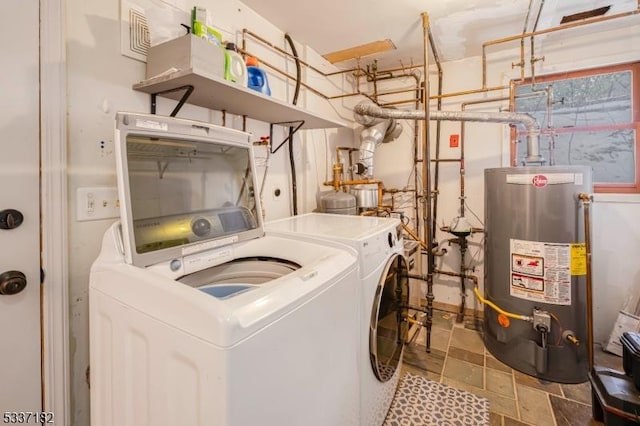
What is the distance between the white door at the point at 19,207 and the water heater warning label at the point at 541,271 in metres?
2.50

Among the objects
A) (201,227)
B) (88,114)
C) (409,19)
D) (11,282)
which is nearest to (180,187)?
(201,227)

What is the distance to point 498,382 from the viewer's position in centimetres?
185

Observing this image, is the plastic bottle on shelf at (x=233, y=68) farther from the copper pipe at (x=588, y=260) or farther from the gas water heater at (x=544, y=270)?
the copper pipe at (x=588, y=260)

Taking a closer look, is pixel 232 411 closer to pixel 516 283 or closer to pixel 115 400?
pixel 115 400

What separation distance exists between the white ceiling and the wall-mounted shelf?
72 cm

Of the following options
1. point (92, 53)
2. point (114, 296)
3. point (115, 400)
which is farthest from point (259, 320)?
point (92, 53)

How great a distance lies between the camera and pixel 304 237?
1311 millimetres

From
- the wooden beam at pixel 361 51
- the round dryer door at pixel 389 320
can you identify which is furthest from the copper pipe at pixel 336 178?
the round dryer door at pixel 389 320

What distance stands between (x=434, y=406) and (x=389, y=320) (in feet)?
2.03

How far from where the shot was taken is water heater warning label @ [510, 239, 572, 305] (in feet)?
5.89

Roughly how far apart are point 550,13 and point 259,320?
2.73 m

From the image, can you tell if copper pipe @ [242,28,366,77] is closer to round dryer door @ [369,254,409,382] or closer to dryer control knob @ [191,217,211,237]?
dryer control knob @ [191,217,211,237]

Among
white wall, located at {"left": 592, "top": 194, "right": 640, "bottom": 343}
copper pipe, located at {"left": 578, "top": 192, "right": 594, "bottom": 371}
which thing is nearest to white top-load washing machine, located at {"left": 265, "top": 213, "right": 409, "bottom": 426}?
copper pipe, located at {"left": 578, "top": 192, "right": 594, "bottom": 371}

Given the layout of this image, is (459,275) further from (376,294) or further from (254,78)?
(254,78)
